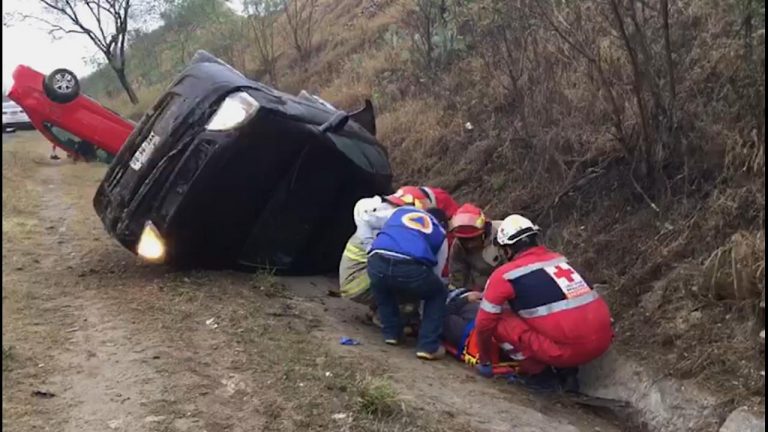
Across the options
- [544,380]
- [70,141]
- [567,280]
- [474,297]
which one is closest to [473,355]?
[544,380]

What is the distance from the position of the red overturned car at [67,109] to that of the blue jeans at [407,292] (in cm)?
424

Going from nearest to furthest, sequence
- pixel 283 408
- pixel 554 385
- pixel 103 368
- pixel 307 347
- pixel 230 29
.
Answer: pixel 283 408, pixel 103 368, pixel 307 347, pixel 554 385, pixel 230 29

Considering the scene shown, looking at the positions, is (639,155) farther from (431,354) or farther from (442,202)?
(431,354)

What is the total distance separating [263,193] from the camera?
650 cm

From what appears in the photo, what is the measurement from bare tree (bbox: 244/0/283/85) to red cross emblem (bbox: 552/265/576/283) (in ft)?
43.6

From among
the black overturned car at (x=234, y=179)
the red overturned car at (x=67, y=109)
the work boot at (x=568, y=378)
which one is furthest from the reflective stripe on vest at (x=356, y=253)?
the red overturned car at (x=67, y=109)

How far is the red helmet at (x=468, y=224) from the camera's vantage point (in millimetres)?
6176

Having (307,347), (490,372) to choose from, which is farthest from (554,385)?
(307,347)

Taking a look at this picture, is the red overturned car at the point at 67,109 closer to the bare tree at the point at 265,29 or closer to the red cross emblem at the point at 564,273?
the red cross emblem at the point at 564,273

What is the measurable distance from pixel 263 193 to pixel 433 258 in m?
1.66

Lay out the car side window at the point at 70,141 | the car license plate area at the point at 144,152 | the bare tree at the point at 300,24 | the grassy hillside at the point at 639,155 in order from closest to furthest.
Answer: the grassy hillside at the point at 639,155
the car license plate area at the point at 144,152
the car side window at the point at 70,141
the bare tree at the point at 300,24

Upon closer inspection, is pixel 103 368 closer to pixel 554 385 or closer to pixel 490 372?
pixel 490 372

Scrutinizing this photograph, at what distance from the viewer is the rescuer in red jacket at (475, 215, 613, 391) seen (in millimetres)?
5055

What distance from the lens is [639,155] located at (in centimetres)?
635
